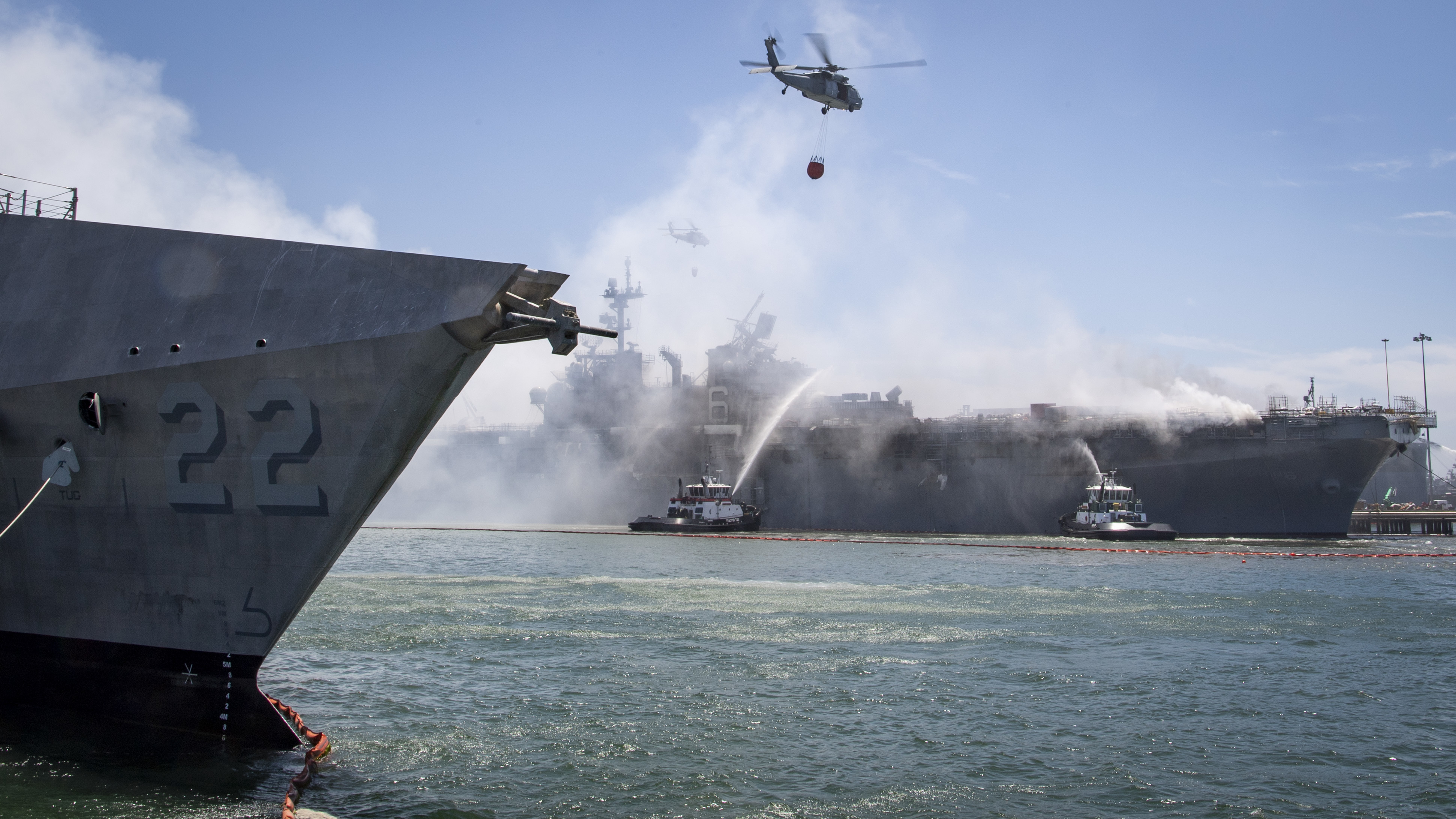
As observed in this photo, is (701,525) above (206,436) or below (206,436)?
below

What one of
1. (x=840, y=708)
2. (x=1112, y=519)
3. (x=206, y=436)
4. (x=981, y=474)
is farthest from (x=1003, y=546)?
(x=206, y=436)

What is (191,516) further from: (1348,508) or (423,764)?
(1348,508)

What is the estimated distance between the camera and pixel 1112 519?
4369cm

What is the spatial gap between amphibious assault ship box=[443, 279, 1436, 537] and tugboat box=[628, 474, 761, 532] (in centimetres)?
444

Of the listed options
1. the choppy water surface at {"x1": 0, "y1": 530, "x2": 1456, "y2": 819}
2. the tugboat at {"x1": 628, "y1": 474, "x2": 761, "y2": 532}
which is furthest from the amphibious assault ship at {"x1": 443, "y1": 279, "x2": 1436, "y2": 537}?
the choppy water surface at {"x1": 0, "y1": 530, "x2": 1456, "y2": 819}

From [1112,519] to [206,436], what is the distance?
41.3 m

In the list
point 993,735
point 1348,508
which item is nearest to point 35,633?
point 993,735

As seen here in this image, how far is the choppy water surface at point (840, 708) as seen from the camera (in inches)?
350

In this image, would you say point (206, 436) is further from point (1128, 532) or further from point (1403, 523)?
point (1403, 523)

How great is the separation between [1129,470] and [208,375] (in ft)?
152

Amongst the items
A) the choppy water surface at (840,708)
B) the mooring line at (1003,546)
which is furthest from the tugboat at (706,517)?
the choppy water surface at (840,708)

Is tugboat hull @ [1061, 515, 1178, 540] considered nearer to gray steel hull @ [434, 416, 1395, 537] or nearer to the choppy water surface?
gray steel hull @ [434, 416, 1395, 537]

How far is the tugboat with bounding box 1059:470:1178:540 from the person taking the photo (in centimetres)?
4191

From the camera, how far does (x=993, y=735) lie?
11031mm
